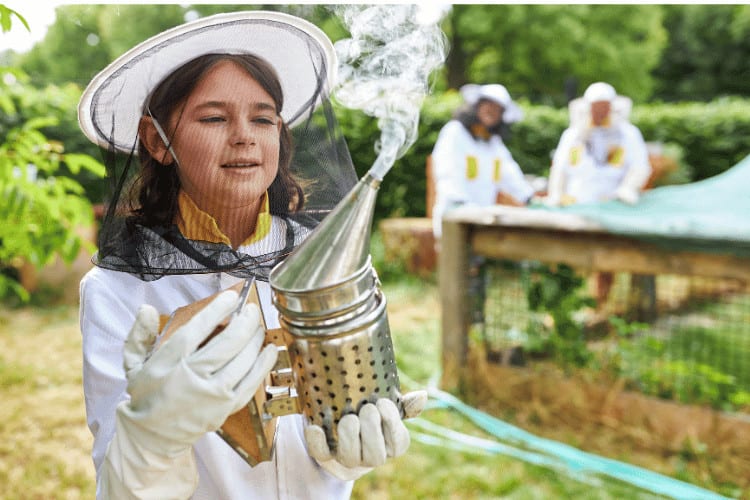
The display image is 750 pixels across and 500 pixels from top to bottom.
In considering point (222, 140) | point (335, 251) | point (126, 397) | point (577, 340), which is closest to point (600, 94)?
point (577, 340)

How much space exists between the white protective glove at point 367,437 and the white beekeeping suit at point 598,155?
197 inches

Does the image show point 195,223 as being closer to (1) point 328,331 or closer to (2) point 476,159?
(1) point 328,331

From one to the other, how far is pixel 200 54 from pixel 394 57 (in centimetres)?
44

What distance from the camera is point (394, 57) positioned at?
1396 millimetres

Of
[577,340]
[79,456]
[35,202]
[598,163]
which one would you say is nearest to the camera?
[35,202]

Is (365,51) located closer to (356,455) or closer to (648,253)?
(356,455)

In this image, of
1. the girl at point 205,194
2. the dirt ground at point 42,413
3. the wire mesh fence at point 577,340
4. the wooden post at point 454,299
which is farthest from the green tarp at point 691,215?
the dirt ground at point 42,413

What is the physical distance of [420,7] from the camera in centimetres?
150

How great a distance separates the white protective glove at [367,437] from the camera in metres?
1.05

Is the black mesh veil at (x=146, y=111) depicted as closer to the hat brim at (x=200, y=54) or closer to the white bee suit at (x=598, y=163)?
the hat brim at (x=200, y=54)

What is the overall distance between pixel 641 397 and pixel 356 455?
3.10 metres

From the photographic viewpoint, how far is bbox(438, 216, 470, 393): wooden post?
4082mm

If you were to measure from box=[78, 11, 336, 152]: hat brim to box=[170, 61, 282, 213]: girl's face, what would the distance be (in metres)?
0.07

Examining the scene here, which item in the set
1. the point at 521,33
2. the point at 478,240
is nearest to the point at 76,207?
the point at 478,240
